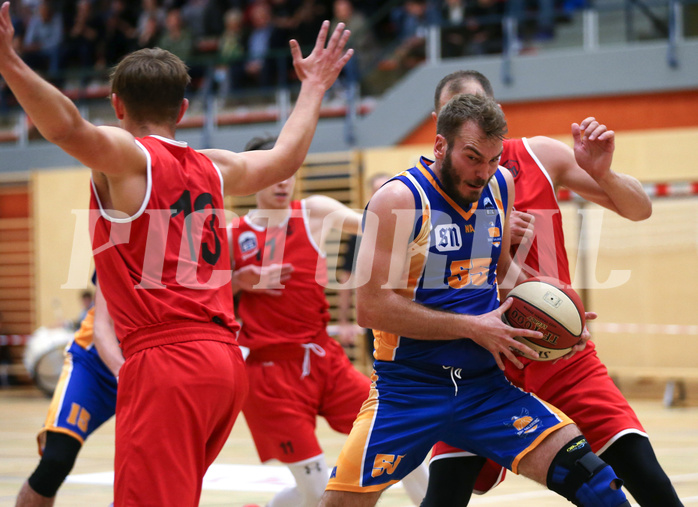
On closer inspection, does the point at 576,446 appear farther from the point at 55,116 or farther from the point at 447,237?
the point at 55,116

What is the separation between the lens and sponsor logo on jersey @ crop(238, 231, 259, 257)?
210 inches

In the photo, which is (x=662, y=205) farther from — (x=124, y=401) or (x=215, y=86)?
(x=124, y=401)

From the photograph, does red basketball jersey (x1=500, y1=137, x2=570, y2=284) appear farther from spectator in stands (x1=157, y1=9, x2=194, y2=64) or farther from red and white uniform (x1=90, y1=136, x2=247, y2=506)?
spectator in stands (x1=157, y1=9, x2=194, y2=64)

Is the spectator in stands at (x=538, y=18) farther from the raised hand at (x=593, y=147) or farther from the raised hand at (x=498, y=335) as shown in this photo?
the raised hand at (x=498, y=335)

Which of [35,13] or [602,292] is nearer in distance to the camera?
[602,292]

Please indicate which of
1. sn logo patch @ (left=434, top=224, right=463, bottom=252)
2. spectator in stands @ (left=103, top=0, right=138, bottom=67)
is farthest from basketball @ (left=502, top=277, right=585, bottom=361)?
spectator in stands @ (left=103, top=0, right=138, bottom=67)

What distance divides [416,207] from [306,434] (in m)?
1.92

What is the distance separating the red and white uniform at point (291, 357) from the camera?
5.05 m

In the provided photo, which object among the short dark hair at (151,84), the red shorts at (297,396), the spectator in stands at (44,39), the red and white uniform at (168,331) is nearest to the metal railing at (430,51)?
the spectator in stands at (44,39)

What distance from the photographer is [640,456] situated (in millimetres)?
3650

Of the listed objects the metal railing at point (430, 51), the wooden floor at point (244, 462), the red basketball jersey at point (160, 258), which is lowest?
the wooden floor at point (244, 462)

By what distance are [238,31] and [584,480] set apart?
13535mm

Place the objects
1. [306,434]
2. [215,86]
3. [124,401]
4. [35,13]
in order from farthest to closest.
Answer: [35,13] < [215,86] < [306,434] < [124,401]

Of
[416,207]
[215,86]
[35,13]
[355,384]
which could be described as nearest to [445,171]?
[416,207]
